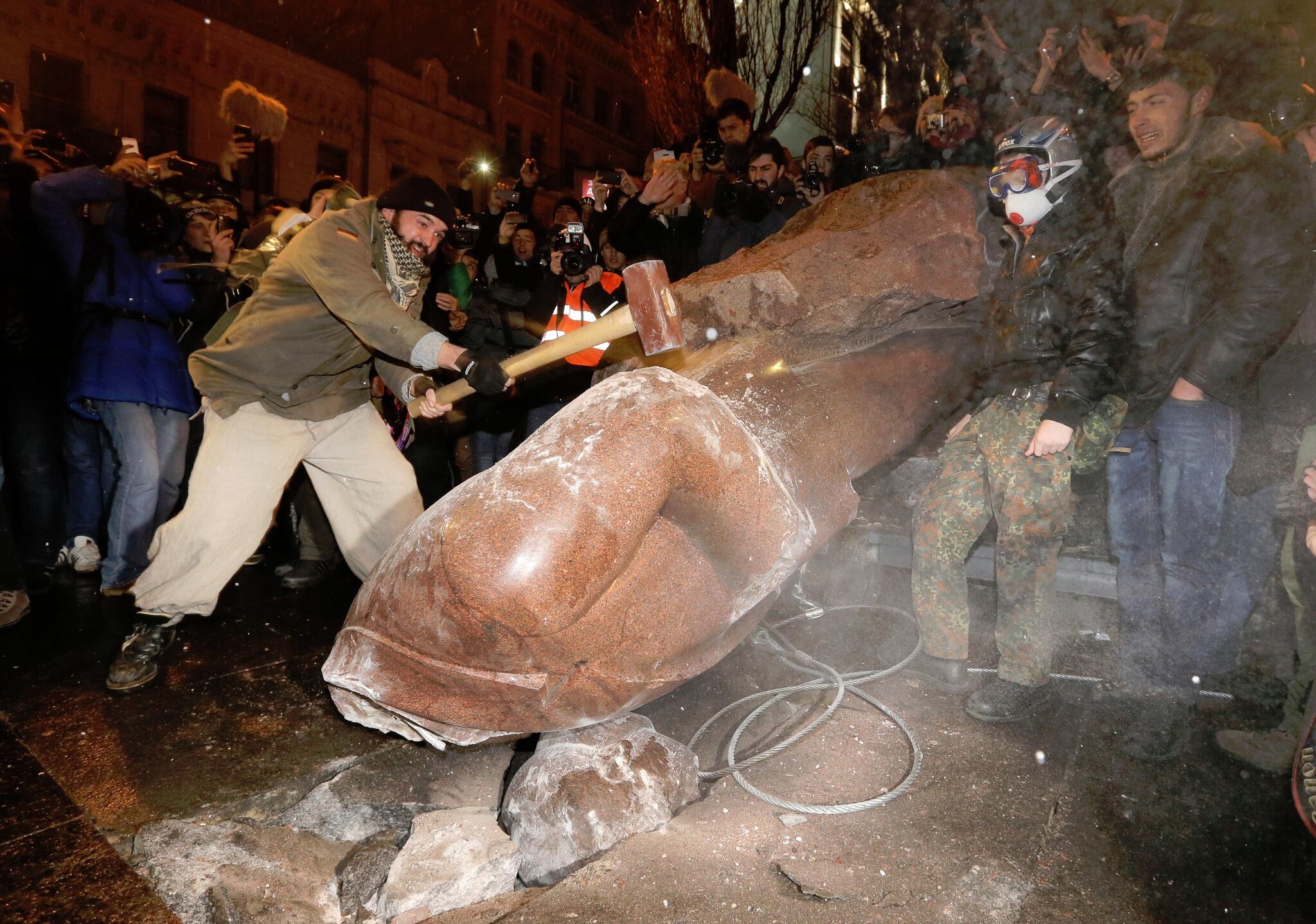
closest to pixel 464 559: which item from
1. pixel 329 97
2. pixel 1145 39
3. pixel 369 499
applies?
pixel 369 499

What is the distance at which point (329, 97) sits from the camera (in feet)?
61.3

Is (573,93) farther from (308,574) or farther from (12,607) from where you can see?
(12,607)

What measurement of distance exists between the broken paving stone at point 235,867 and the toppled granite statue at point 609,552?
15.2 inches

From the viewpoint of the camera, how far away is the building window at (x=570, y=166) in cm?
2528

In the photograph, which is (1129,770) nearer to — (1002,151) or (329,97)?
(1002,151)

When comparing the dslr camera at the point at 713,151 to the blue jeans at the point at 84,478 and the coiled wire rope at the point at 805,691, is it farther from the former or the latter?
the blue jeans at the point at 84,478

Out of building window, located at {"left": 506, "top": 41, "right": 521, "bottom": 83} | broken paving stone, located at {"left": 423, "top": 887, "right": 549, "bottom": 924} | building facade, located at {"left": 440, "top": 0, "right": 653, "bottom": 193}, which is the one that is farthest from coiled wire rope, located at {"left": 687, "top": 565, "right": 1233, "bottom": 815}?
building window, located at {"left": 506, "top": 41, "right": 521, "bottom": 83}

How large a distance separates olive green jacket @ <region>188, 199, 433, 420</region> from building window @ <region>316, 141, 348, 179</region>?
17447 millimetres

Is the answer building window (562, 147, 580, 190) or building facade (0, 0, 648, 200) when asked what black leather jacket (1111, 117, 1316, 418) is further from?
building window (562, 147, 580, 190)

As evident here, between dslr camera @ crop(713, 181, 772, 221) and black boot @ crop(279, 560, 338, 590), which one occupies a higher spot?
dslr camera @ crop(713, 181, 772, 221)

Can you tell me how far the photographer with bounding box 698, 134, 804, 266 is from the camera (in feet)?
15.9

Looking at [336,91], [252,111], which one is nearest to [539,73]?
[336,91]

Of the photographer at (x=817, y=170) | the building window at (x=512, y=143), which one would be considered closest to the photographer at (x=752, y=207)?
the photographer at (x=817, y=170)

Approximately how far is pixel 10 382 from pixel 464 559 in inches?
159
